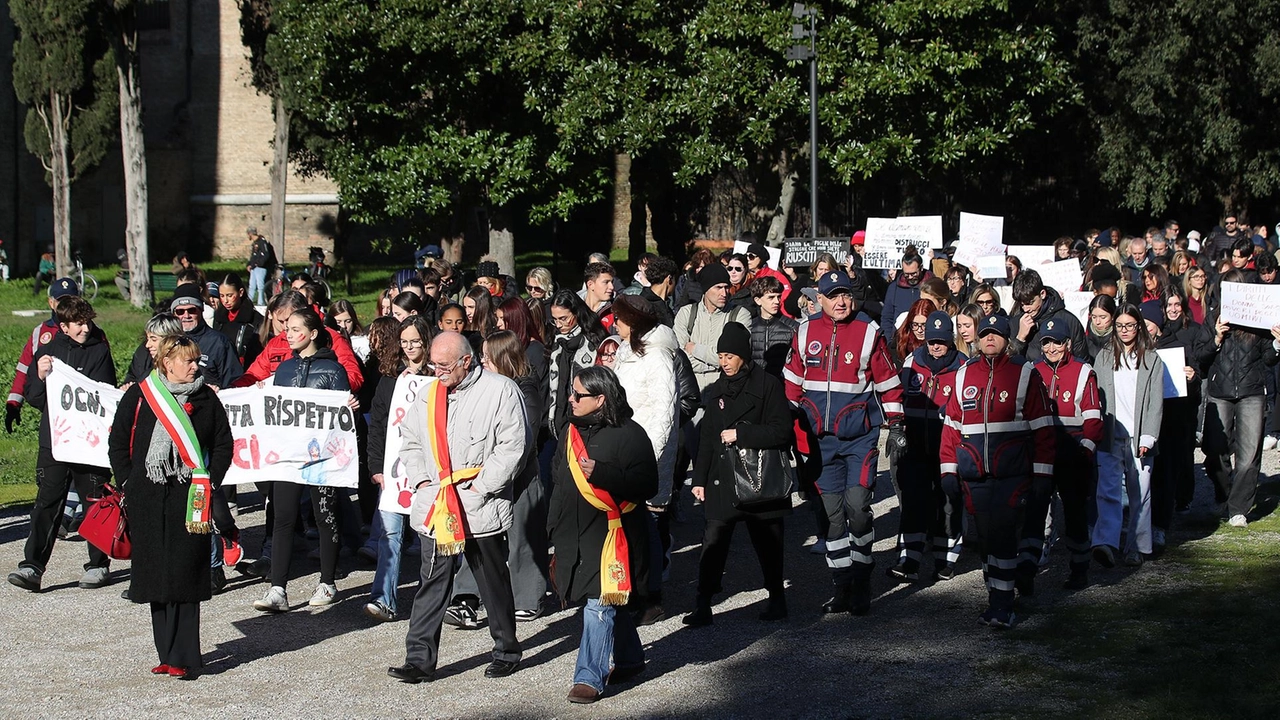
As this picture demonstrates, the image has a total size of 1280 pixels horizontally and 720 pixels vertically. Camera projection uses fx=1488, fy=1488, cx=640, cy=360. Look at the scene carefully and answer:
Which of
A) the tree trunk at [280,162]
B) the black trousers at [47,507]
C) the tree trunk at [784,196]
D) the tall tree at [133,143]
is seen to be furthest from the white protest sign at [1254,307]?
the tree trunk at [280,162]

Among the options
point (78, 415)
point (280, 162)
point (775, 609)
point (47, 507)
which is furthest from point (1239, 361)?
point (280, 162)

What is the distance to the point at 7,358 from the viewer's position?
22.6m

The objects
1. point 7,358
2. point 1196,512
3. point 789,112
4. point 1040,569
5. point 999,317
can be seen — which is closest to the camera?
point 999,317

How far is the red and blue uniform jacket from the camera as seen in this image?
29.4 feet

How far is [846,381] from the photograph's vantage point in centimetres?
902

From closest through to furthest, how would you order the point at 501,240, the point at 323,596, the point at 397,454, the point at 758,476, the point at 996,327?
the point at 758,476
the point at 996,327
the point at 397,454
the point at 323,596
the point at 501,240

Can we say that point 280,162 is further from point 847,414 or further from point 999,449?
point 999,449

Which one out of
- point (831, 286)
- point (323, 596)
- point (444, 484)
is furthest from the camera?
point (323, 596)

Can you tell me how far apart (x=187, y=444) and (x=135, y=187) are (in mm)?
25187

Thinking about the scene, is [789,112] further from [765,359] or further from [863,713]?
[863,713]

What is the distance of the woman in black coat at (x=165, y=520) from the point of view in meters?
7.64

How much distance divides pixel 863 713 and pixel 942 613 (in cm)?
209

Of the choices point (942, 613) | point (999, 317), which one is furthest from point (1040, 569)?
point (999, 317)

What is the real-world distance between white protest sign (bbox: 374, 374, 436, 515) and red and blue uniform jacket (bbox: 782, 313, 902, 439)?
2.35 m
